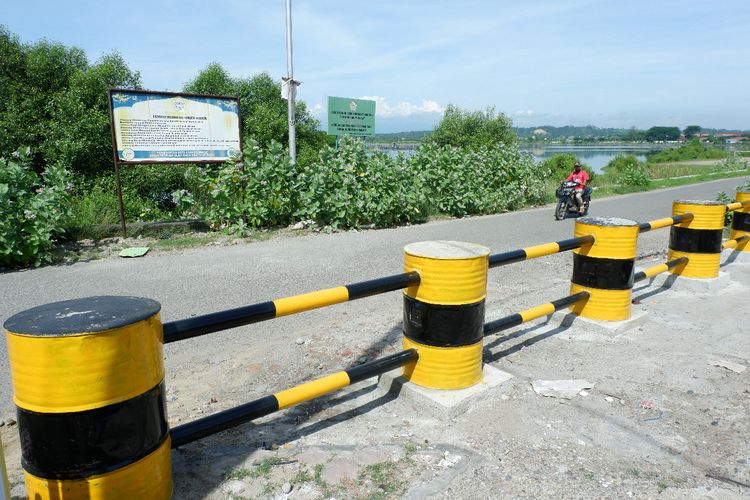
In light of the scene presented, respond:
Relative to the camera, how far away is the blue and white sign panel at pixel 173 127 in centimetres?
953

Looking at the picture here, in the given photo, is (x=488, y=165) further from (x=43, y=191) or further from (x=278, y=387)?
(x=278, y=387)

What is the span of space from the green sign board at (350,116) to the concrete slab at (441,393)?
1151 centimetres

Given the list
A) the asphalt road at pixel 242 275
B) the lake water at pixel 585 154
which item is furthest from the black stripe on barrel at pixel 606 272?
the lake water at pixel 585 154

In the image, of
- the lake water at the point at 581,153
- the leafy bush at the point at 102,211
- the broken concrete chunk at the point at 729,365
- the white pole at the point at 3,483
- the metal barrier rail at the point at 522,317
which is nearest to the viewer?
the white pole at the point at 3,483

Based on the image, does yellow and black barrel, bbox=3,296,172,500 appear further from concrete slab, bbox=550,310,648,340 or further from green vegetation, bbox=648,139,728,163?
green vegetation, bbox=648,139,728,163

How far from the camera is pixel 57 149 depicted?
17.9m

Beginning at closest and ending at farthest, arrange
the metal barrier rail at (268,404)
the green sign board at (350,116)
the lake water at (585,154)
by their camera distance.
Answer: the metal barrier rail at (268,404)
the green sign board at (350,116)
the lake water at (585,154)

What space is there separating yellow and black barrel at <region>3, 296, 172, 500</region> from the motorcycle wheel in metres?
12.5

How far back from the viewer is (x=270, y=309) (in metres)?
2.66

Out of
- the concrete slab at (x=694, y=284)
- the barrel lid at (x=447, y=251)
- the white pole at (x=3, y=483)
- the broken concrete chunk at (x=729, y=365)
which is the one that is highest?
the barrel lid at (x=447, y=251)

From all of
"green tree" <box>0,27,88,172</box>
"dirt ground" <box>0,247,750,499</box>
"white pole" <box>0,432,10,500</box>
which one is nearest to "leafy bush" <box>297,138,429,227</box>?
"dirt ground" <box>0,247,750,499</box>

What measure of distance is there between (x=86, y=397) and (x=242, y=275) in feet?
17.2

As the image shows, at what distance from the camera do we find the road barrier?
1.98m

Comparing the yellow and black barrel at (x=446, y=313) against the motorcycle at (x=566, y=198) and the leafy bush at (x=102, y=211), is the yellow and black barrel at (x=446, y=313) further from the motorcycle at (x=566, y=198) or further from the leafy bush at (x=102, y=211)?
the motorcycle at (x=566, y=198)
